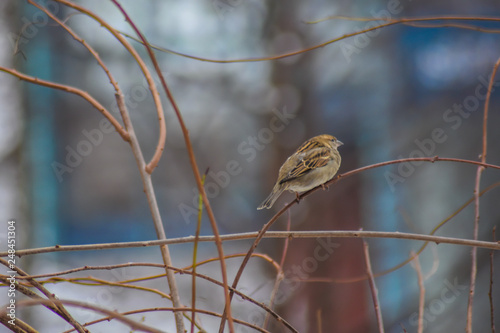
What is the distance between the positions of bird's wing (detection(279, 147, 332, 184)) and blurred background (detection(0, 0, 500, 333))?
943 mm

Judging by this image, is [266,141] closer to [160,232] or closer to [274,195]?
[274,195]

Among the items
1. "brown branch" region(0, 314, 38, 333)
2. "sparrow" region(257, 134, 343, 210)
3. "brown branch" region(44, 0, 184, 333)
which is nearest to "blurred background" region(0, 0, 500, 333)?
"sparrow" region(257, 134, 343, 210)

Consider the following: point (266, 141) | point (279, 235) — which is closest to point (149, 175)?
point (279, 235)

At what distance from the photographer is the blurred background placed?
2.32m

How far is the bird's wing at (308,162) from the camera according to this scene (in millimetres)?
1309

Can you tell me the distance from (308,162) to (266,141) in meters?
1.19

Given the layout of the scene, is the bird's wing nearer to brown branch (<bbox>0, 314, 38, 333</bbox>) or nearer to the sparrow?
the sparrow

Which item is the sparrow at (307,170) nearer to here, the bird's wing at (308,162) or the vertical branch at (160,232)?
the bird's wing at (308,162)

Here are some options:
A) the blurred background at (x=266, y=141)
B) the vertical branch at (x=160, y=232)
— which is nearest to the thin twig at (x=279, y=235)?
the vertical branch at (x=160, y=232)

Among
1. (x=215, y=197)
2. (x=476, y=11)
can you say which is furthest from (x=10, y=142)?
(x=476, y=11)

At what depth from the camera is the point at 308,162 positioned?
4.40ft

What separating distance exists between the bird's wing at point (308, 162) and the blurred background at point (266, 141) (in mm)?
943

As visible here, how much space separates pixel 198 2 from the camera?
2.68m

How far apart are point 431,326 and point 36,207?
2.02 m
